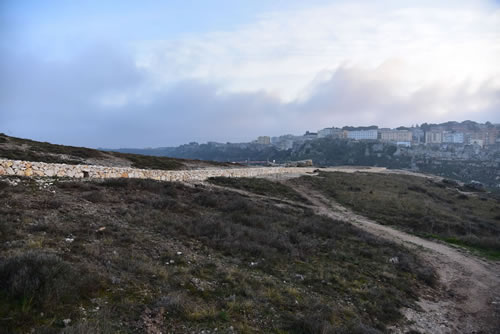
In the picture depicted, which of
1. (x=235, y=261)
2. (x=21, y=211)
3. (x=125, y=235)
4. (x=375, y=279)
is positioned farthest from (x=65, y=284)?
(x=375, y=279)

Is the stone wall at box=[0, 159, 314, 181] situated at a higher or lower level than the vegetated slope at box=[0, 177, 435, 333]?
higher

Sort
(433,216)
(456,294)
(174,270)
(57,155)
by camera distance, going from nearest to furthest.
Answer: (174,270) → (456,294) → (433,216) → (57,155)

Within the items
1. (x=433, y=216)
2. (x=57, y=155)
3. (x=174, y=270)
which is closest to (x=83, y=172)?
(x=57, y=155)

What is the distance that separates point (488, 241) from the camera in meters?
17.0

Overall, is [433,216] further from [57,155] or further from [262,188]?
[57,155]

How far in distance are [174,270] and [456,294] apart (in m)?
9.91

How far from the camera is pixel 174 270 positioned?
7.45 meters

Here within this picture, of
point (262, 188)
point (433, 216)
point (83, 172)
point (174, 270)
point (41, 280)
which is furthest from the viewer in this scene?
point (262, 188)

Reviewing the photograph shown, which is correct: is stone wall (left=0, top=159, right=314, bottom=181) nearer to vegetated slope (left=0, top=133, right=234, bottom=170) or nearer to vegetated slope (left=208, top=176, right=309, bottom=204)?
vegetated slope (left=208, top=176, right=309, bottom=204)

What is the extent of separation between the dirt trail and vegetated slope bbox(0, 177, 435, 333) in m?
0.60

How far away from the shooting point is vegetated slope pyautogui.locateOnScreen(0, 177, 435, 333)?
16.9 feet

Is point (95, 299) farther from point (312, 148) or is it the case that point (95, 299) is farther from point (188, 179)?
point (312, 148)

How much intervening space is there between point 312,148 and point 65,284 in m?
161

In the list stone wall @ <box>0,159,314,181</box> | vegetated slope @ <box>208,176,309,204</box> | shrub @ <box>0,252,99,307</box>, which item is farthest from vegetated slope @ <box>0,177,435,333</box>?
vegetated slope @ <box>208,176,309,204</box>
